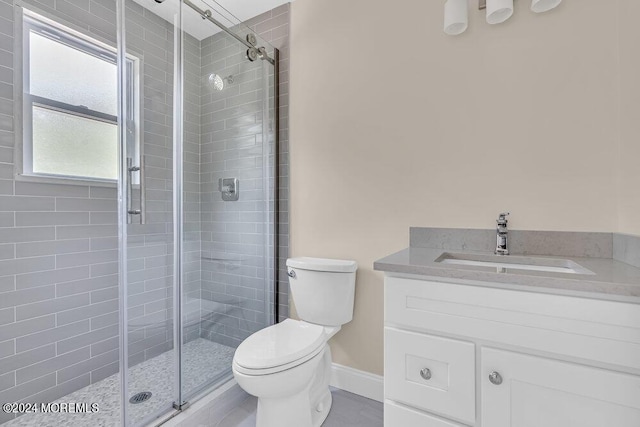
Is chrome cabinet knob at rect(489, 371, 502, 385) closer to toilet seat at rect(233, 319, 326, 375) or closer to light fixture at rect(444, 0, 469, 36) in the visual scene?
toilet seat at rect(233, 319, 326, 375)

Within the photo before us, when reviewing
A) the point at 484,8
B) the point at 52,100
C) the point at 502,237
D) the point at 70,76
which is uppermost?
the point at 484,8

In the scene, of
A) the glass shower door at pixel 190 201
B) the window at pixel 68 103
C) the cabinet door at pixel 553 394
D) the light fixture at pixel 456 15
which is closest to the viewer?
the cabinet door at pixel 553 394

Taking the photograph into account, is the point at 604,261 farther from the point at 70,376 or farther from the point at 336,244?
the point at 70,376

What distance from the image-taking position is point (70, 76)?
1758 millimetres

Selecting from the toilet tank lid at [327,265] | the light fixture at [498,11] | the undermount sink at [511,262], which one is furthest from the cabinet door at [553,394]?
the light fixture at [498,11]

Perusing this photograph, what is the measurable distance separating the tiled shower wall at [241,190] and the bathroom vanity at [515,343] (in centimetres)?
114

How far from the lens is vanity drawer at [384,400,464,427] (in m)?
0.98

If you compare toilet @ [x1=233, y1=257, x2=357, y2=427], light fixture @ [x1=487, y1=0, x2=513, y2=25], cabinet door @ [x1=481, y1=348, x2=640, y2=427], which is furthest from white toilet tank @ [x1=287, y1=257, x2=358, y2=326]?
light fixture @ [x1=487, y1=0, x2=513, y2=25]

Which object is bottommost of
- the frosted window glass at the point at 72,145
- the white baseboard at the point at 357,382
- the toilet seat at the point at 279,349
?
the white baseboard at the point at 357,382

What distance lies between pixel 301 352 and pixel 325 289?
0.43 metres

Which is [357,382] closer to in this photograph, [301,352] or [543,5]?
[301,352]

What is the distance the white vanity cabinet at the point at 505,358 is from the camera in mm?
776

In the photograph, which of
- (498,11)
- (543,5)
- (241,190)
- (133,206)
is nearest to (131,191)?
(133,206)

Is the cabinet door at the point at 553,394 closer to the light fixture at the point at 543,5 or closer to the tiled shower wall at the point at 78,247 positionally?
the light fixture at the point at 543,5
